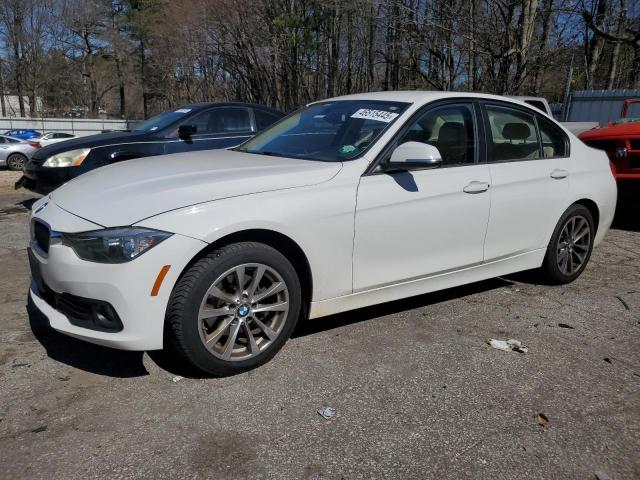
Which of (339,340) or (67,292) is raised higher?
(67,292)

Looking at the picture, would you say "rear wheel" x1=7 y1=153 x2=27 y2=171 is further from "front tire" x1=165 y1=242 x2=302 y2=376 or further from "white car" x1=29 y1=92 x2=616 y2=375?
"front tire" x1=165 y1=242 x2=302 y2=376

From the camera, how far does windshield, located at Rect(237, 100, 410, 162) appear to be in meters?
3.60

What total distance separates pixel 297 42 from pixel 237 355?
21.9 m

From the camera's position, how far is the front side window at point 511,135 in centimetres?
412

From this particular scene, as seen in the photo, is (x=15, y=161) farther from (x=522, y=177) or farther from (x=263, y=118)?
(x=522, y=177)

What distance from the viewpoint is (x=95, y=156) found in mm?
6941

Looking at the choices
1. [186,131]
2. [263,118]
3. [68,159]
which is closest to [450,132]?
[186,131]

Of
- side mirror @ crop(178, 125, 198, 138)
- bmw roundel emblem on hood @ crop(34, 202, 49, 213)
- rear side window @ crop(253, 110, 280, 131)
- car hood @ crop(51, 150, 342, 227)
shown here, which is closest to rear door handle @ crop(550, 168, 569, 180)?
car hood @ crop(51, 150, 342, 227)

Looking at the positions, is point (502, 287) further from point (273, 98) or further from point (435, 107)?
point (273, 98)

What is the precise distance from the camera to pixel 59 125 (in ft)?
108

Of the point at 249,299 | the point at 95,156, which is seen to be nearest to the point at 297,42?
the point at 95,156

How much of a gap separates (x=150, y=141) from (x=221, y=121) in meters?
1.03

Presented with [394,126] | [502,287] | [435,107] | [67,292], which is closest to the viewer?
[67,292]

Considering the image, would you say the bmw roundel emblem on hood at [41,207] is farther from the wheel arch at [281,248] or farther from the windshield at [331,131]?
the windshield at [331,131]
